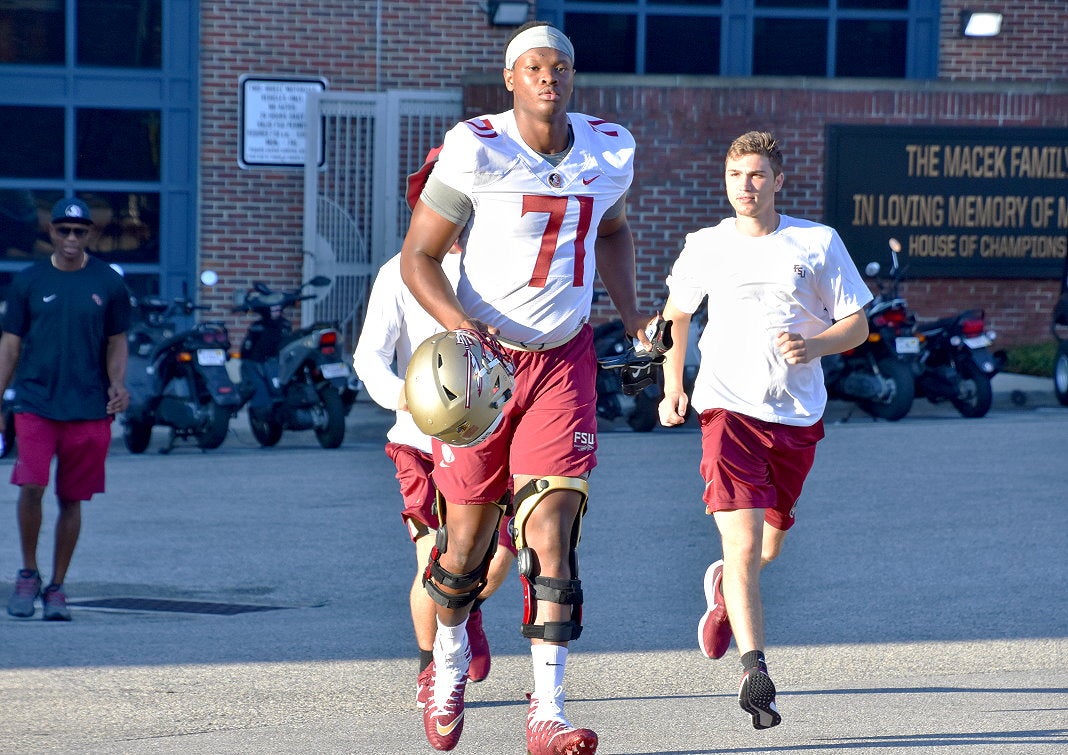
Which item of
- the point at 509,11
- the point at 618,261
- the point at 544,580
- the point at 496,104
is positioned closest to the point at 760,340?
the point at 618,261

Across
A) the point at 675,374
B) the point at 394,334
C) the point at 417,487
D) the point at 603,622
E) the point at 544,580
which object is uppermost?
the point at 394,334

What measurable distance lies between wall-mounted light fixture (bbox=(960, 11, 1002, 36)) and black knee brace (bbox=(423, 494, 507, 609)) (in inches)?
647

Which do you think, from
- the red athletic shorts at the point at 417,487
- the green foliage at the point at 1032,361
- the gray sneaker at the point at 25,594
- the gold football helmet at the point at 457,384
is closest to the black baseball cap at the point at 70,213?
the gray sneaker at the point at 25,594

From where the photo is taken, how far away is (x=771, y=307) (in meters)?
6.15

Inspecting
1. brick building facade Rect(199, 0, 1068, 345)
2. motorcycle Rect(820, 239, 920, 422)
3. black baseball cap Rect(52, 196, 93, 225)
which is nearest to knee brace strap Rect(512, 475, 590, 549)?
black baseball cap Rect(52, 196, 93, 225)

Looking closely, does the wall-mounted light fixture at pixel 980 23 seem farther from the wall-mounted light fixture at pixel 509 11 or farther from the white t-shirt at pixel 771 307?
the white t-shirt at pixel 771 307

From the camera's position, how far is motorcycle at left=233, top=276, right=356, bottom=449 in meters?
14.5

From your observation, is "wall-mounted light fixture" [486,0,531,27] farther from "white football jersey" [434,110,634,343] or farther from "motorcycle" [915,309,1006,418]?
"white football jersey" [434,110,634,343]

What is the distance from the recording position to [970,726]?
18.9 ft

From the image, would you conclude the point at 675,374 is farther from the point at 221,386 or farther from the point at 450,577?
the point at 221,386

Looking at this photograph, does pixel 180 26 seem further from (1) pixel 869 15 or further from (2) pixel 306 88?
(1) pixel 869 15

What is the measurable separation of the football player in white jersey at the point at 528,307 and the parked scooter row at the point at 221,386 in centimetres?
903

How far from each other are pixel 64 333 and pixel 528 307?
3640 millimetres

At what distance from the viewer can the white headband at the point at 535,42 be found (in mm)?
5426
